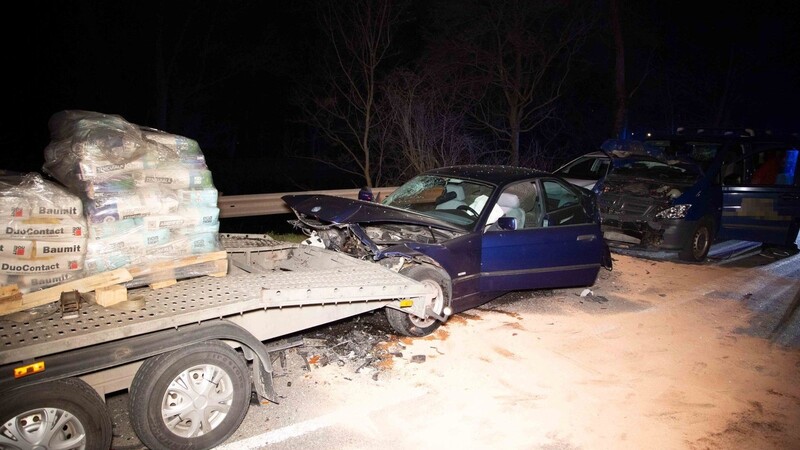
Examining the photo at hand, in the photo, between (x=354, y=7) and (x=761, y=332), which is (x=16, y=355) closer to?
(x=761, y=332)

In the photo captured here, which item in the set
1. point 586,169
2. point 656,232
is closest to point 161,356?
point 656,232

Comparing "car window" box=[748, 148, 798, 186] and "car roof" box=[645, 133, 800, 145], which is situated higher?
"car roof" box=[645, 133, 800, 145]

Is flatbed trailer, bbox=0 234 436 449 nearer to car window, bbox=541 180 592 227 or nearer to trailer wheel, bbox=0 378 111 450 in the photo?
trailer wheel, bbox=0 378 111 450

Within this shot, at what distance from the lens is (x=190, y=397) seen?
3.14m

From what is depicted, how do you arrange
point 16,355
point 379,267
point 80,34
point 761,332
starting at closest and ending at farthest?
1. point 16,355
2. point 379,267
3. point 761,332
4. point 80,34

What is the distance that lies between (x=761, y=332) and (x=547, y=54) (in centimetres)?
1290

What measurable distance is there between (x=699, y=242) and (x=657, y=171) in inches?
54.6

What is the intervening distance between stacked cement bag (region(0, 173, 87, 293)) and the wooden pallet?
→ 60mm

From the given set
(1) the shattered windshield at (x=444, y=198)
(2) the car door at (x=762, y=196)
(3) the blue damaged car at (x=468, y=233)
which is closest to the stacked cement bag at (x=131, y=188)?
(3) the blue damaged car at (x=468, y=233)

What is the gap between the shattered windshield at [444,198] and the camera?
5605 mm

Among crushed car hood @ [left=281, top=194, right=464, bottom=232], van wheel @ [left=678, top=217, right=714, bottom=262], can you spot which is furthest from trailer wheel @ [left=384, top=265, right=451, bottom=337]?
van wheel @ [left=678, top=217, right=714, bottom=262]

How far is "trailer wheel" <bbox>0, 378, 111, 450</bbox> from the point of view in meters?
2.58

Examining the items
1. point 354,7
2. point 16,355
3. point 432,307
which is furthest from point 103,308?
point 354,7

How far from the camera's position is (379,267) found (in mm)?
4488
